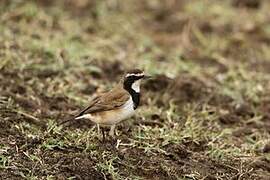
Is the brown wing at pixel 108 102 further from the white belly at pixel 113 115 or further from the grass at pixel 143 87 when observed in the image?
the grass at pixel 143 87

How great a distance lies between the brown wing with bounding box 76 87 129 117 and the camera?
6793 millimetres

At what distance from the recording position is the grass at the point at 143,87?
650 cm

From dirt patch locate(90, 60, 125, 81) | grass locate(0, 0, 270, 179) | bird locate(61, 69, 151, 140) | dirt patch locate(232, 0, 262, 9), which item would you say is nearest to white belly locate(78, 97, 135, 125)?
bird locate(61, 69, 151, 140)

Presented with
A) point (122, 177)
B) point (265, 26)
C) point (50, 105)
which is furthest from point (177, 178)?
point (265, 26)

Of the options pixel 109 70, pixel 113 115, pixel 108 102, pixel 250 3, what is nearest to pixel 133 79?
pixel 108 102

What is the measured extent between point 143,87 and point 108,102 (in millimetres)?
2033

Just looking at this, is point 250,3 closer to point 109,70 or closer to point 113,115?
point 109,70

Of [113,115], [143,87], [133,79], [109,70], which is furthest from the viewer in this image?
[109,70]

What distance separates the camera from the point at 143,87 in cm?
884

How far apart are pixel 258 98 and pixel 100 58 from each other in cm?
222

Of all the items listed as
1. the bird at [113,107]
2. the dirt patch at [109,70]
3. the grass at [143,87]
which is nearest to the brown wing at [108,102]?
the bird at [113,107]

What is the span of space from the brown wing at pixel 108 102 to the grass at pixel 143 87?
287 mm

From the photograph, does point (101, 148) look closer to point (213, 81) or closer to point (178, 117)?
point (178, 117)

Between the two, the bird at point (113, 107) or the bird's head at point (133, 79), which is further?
the bird's head at point (133, 79)
